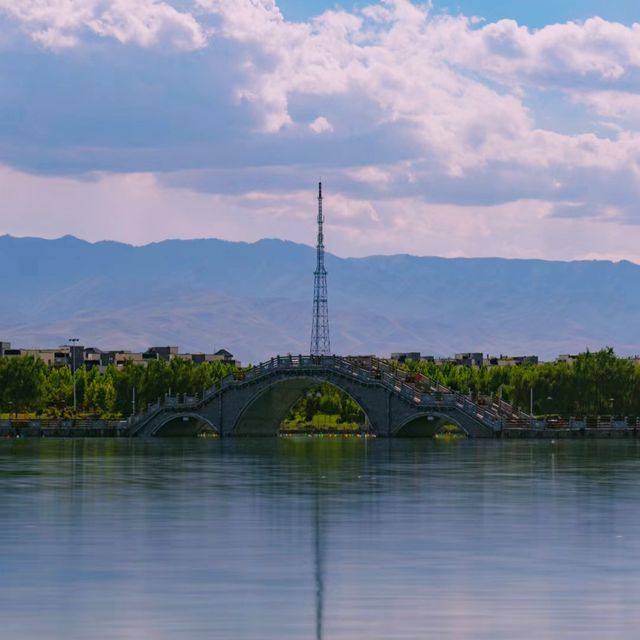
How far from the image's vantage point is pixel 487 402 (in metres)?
161

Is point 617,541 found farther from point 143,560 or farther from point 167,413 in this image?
point 167,413

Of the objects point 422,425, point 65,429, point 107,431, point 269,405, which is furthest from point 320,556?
point 65,429

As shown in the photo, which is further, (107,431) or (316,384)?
(107,431)

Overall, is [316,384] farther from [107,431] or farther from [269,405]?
[107,431]

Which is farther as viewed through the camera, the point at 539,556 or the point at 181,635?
the point at 539,556

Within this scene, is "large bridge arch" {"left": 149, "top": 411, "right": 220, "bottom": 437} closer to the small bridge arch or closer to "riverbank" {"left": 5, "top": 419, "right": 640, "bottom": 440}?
"riverbank" {"left": 5, "top": 419, "right": 640, "bottom": 440}

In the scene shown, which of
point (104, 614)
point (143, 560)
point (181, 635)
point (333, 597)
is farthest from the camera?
point (143, 560)

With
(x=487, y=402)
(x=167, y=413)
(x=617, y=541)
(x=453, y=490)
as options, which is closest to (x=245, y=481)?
(x=453, y=490)

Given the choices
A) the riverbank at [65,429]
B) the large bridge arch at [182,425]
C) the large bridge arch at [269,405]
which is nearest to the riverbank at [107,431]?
the riverbank at [65,429]

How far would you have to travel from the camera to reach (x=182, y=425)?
179 m

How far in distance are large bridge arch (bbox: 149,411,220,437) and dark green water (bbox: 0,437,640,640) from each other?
8987 cm

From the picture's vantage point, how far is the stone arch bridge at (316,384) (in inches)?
6009

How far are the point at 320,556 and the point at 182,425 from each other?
137m

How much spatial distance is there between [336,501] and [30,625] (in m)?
31.6
